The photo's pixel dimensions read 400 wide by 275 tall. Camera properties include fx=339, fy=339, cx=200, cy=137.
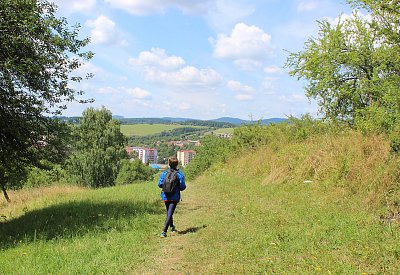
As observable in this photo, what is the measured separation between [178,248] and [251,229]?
179cm

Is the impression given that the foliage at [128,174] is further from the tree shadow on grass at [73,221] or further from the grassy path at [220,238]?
the grassy path at [220,238]

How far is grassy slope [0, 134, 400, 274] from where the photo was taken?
5.53m

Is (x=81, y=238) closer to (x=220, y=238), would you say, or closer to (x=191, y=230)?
(x=191, y=230)

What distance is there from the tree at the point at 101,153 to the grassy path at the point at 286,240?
151 feet

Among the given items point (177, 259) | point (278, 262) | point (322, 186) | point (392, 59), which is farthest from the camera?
point (392, 59)

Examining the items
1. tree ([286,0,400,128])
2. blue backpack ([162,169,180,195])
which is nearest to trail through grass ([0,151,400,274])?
blue backpack ([162,169,180,195])

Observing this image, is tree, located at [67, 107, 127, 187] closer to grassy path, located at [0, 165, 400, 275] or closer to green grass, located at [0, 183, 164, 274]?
green grass, located at [0, 183, 164, 274]

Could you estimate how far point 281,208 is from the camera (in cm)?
966

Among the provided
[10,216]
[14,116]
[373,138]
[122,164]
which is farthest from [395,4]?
[122,164]

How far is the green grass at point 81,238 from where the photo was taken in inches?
241

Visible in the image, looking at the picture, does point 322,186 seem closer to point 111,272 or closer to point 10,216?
point 111,272

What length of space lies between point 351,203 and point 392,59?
12700 mm

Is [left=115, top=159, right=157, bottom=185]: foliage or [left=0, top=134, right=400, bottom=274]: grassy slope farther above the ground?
[left=0, top=134, right=400, bottom=274]: grassy slope

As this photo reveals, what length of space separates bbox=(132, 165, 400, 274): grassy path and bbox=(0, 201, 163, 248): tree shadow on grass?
5.43 ft
